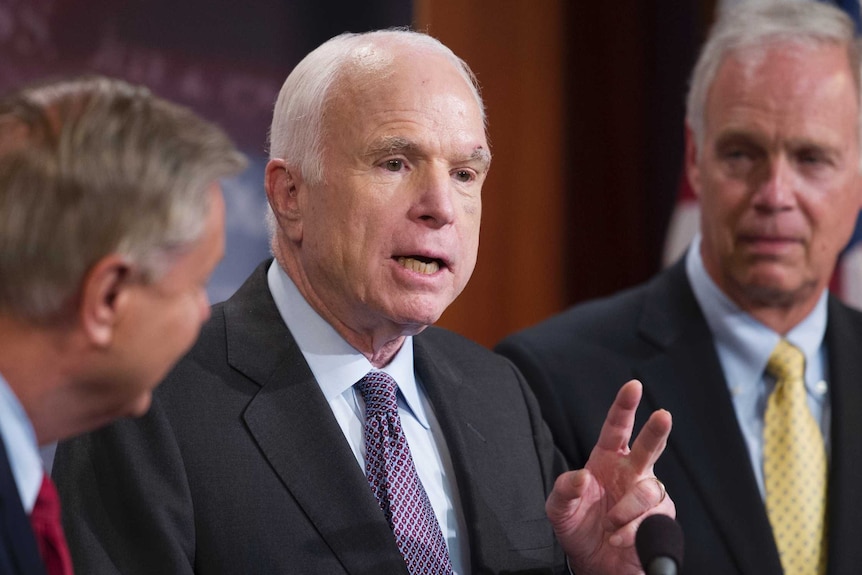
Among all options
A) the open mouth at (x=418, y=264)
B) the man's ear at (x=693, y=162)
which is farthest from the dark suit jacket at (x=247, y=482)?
the man's ear at (x=693, y=162)

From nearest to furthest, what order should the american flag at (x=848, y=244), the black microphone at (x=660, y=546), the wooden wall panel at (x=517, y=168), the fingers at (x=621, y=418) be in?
the black microphone at (x=660, y=546) < the fingers at (x=621, y=418) < the american flag at (x=848, y=244) < the wooden wall panel at (x=517, y=168)

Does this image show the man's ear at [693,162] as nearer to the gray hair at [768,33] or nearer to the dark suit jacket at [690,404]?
the gray hair at [768,33]

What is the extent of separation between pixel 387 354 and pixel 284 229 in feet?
0.92

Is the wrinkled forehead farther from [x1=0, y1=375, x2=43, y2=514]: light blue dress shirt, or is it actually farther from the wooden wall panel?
the wooden wall panel

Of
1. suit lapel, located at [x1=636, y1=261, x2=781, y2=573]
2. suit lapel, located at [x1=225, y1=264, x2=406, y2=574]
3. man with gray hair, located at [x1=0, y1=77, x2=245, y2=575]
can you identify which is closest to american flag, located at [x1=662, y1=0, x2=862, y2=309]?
suit lapel, located at [x1=636, y1=261, x2=781, y2=573]

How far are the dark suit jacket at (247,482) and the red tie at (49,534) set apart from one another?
1.23 feet

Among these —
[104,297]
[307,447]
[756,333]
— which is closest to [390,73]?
[307,447]

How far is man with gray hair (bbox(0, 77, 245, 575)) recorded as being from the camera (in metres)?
1.14

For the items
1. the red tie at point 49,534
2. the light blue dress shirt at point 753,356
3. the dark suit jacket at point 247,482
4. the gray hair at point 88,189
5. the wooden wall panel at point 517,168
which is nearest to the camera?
the gray hair at point 88,189

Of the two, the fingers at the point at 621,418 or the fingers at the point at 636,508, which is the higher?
the fingers at the point at 621,418

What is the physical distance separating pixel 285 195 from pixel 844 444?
53.3 inches

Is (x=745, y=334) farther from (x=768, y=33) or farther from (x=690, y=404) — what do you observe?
(x=768, y=33)

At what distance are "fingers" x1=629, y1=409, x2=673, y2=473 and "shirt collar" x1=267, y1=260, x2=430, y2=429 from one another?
38 centimetres

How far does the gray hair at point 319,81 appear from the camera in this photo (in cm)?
189
